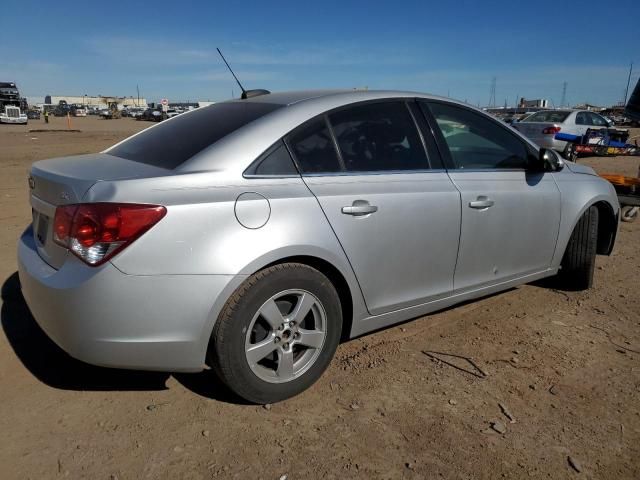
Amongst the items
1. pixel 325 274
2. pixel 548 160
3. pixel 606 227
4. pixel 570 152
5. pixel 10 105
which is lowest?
pixel 570 152

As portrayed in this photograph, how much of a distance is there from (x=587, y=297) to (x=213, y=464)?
3470mm

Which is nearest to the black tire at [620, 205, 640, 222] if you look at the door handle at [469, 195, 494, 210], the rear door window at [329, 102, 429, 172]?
the door handle at [469, 195, 494, 210]

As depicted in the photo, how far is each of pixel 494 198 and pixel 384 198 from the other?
0.95m

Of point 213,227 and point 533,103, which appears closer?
point 213,227

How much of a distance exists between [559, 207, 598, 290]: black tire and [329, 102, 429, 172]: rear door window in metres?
1.78

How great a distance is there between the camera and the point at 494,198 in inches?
134

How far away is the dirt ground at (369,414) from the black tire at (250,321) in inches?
Answer: 4.8

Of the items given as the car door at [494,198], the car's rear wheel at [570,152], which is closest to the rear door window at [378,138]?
the car door at [494,198]

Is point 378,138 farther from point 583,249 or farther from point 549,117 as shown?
point 549,117

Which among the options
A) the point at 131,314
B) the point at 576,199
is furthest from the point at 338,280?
the point at 576,199

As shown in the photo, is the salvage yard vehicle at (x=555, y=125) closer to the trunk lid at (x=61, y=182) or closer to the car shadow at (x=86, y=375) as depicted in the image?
the car shadow at (x=86, y=375)

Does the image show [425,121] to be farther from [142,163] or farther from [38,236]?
[38,236]

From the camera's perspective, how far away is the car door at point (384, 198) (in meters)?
2.77

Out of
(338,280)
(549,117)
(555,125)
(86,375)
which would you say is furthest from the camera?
(549,117)
